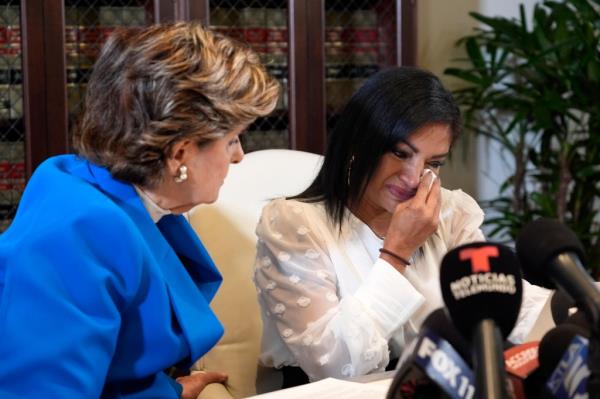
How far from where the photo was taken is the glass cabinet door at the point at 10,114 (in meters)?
2.72

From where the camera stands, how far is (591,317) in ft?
2.35

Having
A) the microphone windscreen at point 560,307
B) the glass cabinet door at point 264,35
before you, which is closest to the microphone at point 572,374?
the microphone windscreen at point 560,307

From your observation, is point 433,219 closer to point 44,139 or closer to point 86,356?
point 86,356

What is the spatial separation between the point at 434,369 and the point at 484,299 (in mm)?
66

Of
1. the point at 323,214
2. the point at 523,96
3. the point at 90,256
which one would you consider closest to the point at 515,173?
the point at 523,96

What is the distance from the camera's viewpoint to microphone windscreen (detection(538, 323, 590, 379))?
2.65ft

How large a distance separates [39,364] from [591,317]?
65 cm

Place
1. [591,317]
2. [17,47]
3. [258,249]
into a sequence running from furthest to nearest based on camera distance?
[17,47] → [258,249] → [591,317]

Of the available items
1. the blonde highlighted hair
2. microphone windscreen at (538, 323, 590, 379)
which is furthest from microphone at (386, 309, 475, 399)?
the blonde highlighted hair

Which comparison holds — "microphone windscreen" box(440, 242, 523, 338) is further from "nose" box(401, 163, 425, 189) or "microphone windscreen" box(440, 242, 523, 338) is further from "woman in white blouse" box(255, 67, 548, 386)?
"nose" box(401, 163, 425, 189)

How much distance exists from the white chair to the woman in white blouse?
77 millimetres

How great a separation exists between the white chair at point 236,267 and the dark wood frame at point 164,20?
1010 mm

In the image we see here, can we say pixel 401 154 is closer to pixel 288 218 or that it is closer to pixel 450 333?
pixel 288 218

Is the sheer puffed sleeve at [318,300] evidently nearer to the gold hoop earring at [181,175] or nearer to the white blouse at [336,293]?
the white blouse at [336,293]
